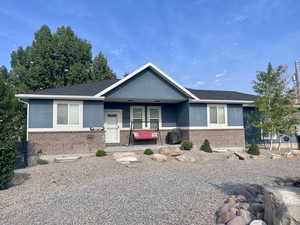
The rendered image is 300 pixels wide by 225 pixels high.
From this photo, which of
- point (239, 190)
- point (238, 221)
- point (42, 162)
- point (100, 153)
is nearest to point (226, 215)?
point (238, 221)

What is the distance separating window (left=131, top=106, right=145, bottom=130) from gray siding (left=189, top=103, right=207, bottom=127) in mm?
3360

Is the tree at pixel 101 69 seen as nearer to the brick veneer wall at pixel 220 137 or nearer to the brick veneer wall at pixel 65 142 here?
the brick veneer wall at pixel 65 142

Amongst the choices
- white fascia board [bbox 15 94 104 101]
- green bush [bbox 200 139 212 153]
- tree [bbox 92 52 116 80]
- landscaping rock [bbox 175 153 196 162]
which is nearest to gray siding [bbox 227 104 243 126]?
green bush [bbox 200 139 212 153]

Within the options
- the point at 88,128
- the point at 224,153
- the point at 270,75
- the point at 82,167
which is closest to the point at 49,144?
the point at 88,128

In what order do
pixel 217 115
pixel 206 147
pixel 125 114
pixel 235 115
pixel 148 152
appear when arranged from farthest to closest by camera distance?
1. pixel 125 114
2. pixel 235 115
3. pixel 217 115
4. pixel 206 147
5. pixel 148 152

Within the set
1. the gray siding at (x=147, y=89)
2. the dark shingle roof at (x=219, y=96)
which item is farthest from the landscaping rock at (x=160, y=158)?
the dark shingle roof at (x=219, y=96)

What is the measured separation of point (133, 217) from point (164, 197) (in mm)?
1155

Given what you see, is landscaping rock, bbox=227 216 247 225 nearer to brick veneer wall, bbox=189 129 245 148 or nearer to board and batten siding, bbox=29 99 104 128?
board and batten siding, bbox=29 99 104 128

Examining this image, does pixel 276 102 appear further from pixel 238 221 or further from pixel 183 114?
pixel 238 221

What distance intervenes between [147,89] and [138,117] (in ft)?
7.95

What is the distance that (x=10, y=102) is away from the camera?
6414 mm

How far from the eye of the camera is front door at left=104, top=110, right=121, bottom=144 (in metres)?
12.2

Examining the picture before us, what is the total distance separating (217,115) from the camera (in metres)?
12.3

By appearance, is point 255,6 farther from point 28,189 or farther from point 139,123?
point 28,189
